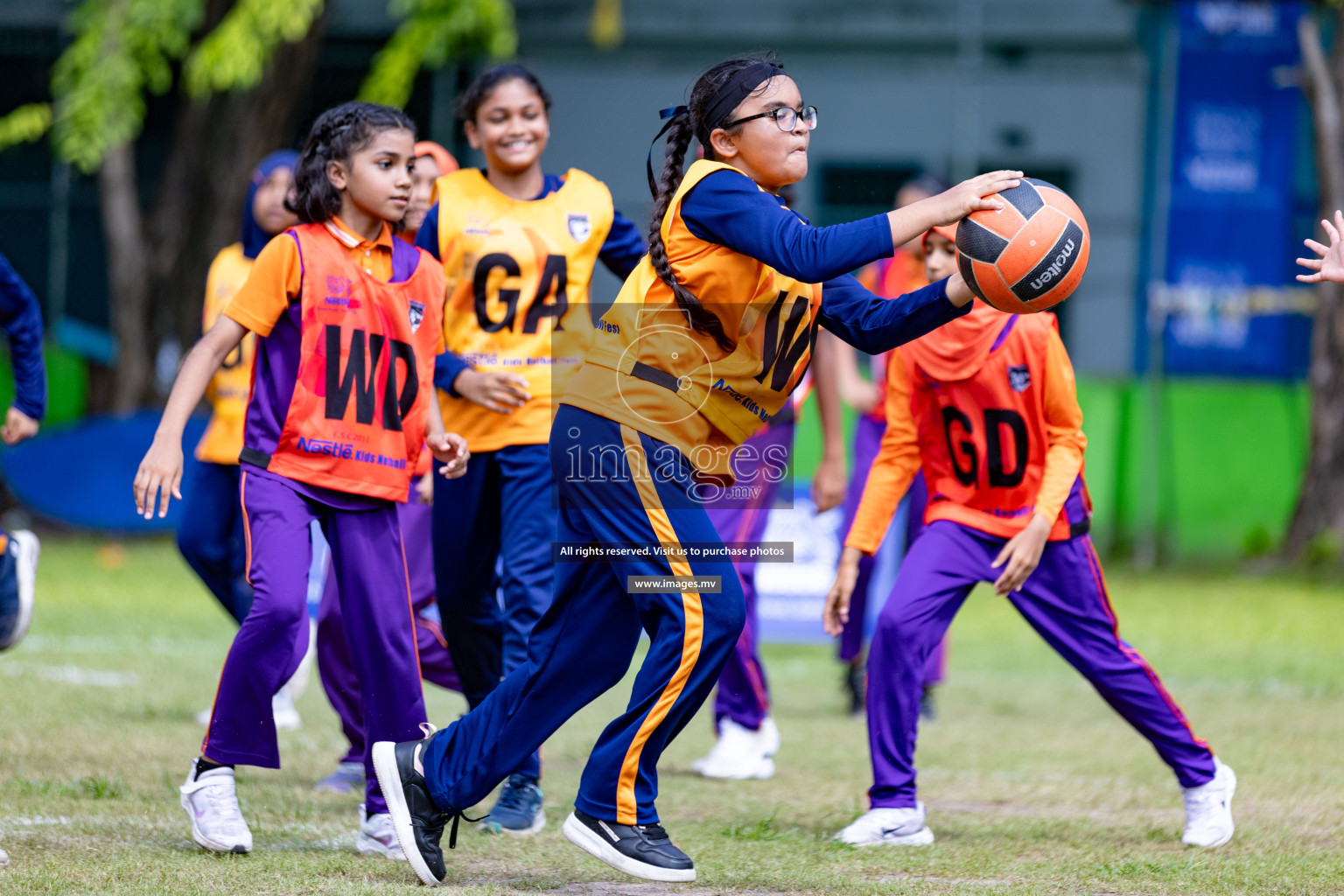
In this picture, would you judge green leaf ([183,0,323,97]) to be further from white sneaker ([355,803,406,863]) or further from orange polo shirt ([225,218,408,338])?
white sneaker ([355,803,406,863])

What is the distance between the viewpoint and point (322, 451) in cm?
426

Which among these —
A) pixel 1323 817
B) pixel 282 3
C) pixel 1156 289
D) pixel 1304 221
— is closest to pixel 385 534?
pixel 1323 817

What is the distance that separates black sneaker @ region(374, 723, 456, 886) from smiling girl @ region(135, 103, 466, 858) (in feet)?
0.88

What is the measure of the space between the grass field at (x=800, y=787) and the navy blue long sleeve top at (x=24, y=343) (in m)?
1.23

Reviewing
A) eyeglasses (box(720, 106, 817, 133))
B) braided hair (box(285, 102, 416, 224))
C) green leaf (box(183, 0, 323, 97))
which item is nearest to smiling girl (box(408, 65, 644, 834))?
braided hair (box(285, 102, 416, 224))

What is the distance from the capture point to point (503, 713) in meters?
3.90

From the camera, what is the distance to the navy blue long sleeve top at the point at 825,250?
3.57 metres

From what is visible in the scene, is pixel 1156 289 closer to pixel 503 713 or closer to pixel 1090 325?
pixel 1090 325

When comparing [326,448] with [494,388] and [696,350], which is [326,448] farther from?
[696,350]

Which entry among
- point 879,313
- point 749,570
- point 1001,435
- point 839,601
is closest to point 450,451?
point 839,601

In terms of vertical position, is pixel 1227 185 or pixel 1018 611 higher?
A: pixel 1227 185

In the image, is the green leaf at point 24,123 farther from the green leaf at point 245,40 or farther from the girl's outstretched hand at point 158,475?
the girl's outstretched hand at point 158,475

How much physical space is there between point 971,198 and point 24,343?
3.40m

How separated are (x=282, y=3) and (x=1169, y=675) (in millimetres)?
8665
